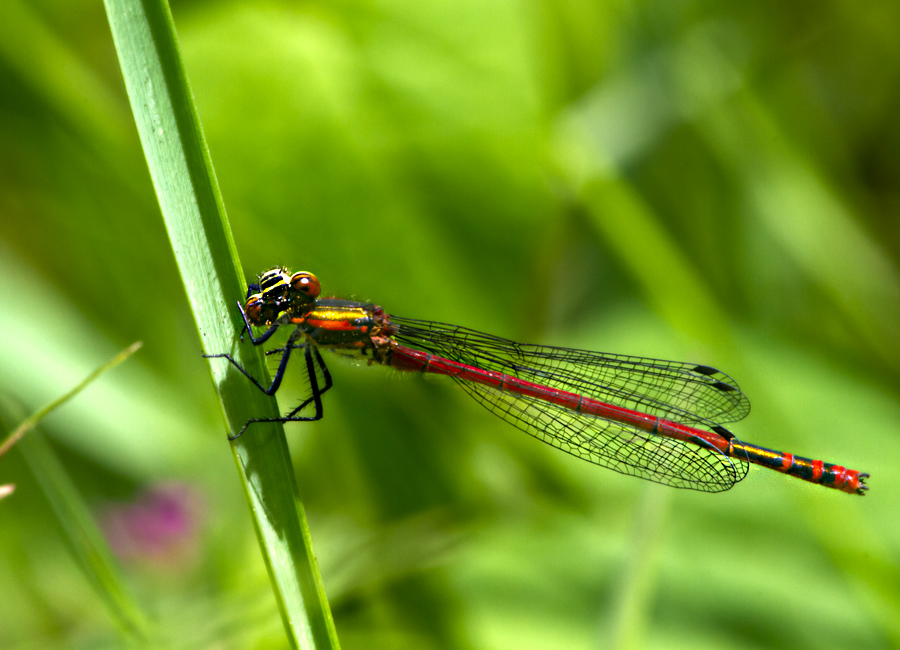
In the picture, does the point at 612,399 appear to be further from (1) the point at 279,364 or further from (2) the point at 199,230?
(2) the point at 199,230

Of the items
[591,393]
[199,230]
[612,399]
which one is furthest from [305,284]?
[612,399]

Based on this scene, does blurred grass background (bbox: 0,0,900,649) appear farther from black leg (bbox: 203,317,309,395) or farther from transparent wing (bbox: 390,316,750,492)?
black leg (bbox: 203,317,309,395)

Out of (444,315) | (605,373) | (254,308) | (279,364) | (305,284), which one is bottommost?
(279,364)

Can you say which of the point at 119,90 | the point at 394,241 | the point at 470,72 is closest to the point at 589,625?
the point at 394,241

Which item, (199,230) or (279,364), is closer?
(199,230)

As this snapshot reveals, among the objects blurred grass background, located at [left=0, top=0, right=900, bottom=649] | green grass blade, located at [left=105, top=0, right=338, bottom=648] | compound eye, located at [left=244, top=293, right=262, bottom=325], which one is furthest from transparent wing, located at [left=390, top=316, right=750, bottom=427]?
green grass blade, located at [left=105, top=0, right=338, bottom=648]

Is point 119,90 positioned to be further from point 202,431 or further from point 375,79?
point 202,431

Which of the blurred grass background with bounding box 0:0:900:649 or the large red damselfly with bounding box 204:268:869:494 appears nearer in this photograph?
the large red damselfly with bounding box 204:268:869:494

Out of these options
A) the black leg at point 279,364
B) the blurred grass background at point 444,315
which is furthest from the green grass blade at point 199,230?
the blurred grass background at point 444,315
